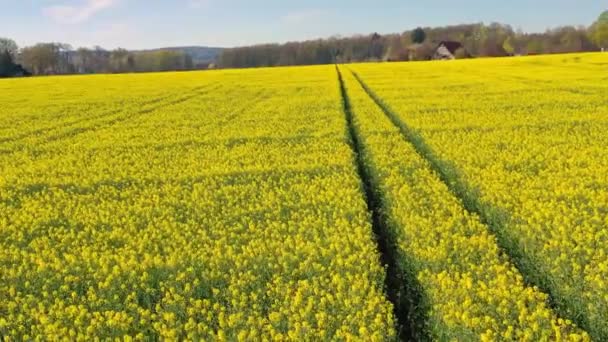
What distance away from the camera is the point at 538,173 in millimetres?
12328

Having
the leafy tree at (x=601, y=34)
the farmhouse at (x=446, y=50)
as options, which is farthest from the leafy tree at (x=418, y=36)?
the leafy tree at (x=601, y=34)

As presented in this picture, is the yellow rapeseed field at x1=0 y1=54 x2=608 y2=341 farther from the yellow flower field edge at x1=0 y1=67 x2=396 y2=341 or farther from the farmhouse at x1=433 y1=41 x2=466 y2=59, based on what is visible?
the farmhouse at x1=433 y1=41 x2=466 y2=59

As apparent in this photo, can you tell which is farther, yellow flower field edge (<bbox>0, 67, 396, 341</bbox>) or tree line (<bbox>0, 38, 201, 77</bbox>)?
tree line (<bbox>0, 38, 201, 77</bbox>)

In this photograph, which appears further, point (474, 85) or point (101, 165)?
point (474, 85)

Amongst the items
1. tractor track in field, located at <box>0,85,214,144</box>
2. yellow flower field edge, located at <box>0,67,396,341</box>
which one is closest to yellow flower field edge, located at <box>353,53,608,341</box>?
yellow flower field edge, located at <box>0,67,396,341</box>

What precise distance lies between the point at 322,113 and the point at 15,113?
1573 cm

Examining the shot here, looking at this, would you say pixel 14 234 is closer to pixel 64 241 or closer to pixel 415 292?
pixel 64 241

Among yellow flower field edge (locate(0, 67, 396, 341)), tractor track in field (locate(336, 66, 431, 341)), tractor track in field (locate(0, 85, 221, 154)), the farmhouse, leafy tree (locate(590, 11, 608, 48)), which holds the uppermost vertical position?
leafy tree (locate(590, 11, 608, 48))

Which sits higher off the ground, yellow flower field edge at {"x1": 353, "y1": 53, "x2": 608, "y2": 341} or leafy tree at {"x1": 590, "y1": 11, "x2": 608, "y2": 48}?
leafy tree at {"x1": 590, "y1": 11, "x2": 608, "y2": 48}

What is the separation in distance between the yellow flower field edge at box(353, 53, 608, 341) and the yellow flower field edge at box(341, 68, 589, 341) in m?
0.36

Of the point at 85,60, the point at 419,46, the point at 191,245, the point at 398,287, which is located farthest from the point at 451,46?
the point at 398,287

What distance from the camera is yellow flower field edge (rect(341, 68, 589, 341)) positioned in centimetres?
604

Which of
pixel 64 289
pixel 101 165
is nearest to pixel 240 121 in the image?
pixel 101 165

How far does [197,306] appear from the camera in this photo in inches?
264
